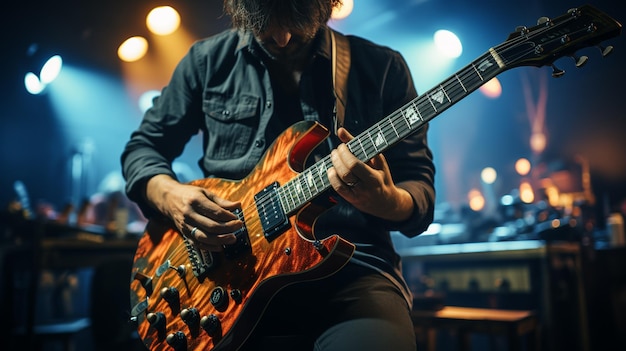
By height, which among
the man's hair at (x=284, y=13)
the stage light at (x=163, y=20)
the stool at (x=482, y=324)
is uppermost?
the stage light at (x=163, y=20)

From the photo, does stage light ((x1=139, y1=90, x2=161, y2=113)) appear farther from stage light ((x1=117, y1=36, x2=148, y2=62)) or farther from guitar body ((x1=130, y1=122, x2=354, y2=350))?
guitar body ((x1=130, y1=122, x2=354, y2=350))

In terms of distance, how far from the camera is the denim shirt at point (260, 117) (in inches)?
62.9

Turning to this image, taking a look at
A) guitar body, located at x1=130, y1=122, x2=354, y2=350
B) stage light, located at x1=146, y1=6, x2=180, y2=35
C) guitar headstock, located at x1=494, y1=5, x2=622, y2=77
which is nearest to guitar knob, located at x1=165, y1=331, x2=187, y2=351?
guitar body, located at x1=130, y1=122, x2=354, y2=350

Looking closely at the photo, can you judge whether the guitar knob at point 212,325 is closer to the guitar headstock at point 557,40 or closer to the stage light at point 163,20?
the guitar headstock at point 557,40

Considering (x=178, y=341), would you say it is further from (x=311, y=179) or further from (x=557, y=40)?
(x=557, y=40)

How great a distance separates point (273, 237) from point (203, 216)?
24cm

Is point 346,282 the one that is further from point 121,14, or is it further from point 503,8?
point 503,8

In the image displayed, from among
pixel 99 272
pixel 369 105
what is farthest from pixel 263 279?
pixel 99 272

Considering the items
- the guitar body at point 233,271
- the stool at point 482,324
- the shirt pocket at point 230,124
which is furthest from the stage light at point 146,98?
the guitar body at point 233,271

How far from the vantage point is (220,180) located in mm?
1685

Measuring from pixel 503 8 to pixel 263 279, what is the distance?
6.28m

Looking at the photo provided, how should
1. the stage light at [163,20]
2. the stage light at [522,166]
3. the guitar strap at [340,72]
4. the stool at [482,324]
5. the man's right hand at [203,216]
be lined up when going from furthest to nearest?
the stage light at [522,166], the stage light at [163,20], the stool at [482,324], the guitar strap at [340,72], the man's right hand at [203,216]

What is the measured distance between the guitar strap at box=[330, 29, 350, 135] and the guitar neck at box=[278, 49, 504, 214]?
0.96 ft

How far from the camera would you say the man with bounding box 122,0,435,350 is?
1.38 m
